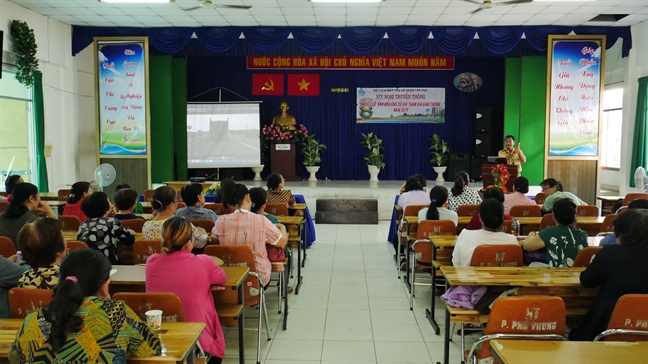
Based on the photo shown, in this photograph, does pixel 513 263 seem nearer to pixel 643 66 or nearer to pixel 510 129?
pixel 643 66

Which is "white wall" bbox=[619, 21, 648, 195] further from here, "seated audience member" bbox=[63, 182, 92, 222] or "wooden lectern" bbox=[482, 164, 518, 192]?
"seated audience member" bbox=[63, 182, 92, 222]

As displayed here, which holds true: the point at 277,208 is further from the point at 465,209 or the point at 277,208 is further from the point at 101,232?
the point at 101,232

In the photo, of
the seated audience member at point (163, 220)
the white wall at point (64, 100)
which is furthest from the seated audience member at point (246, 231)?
the white wall at point (64, 100)

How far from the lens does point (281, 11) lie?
8.67 metres

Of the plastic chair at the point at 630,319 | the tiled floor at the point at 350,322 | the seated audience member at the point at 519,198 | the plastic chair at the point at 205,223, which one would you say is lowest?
the tiled floor at the point at 350,322

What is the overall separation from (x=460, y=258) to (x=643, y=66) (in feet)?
25.1

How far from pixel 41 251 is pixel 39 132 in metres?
7.03

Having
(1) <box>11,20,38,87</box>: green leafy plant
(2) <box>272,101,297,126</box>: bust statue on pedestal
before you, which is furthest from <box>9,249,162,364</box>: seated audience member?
(2) <box>272,101,297,126</box>: bust statue on pedestal

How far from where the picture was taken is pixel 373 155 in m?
12.2

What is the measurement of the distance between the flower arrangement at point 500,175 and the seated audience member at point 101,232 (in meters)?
5.87

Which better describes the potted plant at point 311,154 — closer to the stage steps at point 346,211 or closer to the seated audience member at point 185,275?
the stage steps at point 346,211

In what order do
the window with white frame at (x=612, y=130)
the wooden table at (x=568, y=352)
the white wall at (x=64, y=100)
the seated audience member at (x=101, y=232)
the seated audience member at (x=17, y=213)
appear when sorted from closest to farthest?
the wooden table at (x=568, y=352) → the seated audience member at (x=101, y=232) → the seated audience member at (x=17, y=213) → the white wall at (x=64, y=100) → the window with white frame at (x=612, y=130)

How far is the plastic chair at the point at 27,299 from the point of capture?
2480 mm

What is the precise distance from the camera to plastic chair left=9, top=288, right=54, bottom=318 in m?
2.48
